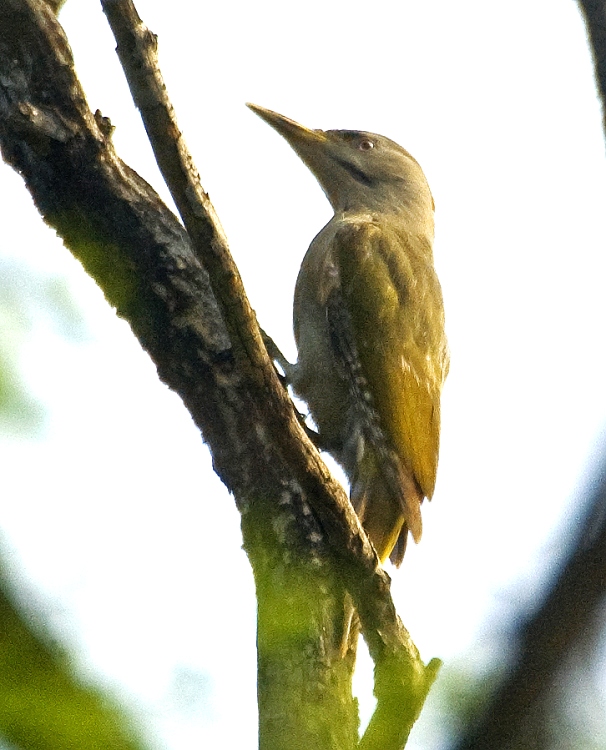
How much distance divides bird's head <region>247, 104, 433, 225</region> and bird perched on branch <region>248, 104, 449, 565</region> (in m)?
1.06

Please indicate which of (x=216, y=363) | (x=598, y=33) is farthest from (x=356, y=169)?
(x=598, y=33)

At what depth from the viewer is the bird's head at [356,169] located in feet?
27.1

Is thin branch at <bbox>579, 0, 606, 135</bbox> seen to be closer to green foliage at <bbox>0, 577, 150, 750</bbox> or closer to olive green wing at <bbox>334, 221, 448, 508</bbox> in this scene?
green foliage at <bbox>0, 577, 150, 750</bbox>

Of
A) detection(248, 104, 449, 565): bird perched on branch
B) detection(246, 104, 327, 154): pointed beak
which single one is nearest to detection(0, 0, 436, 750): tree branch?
detection(248, 104, 449, 565): bird perched on branch

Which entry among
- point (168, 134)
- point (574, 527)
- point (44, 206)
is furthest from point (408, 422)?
point (574, 527)

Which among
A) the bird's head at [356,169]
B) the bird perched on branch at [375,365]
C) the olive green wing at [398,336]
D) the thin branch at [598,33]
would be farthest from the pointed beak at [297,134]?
the thin branch at [598,33]

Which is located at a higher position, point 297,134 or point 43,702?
point 297,134

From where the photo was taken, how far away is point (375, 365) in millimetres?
6133

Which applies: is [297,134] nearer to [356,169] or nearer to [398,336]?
[356,169]

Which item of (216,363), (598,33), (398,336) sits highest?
(398,336)

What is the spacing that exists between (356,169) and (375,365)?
291 cm

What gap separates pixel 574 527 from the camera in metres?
0.82

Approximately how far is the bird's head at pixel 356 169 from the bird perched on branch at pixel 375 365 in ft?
3.46

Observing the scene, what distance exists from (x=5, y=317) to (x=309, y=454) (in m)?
1.68
